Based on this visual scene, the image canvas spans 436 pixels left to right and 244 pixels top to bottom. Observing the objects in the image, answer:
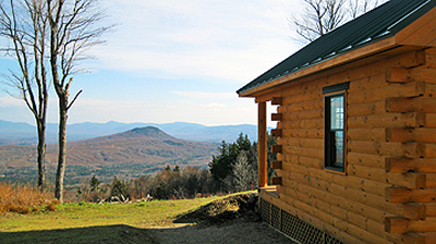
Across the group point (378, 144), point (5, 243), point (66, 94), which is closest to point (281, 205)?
point (378, 144)

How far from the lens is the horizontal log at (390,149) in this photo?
4418 mm

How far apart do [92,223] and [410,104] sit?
10078 mm

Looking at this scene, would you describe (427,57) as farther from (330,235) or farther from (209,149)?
(209,149)

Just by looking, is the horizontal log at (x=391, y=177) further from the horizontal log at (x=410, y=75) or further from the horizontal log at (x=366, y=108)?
the horizontal log at (x=410, y=75)

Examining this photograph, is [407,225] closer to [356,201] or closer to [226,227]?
[356,201]

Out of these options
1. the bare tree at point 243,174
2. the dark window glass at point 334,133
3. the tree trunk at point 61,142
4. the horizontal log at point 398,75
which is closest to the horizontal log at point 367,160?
the dark window glass at point 334,133

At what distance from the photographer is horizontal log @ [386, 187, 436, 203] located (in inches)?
178

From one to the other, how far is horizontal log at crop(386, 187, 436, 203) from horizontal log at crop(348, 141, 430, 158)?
0.48 meters

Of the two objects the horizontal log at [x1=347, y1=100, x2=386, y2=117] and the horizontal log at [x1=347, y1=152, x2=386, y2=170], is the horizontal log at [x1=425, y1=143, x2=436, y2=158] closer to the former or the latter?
the horizontal log at [x1=347, y1=152, x2=386, y2=170]

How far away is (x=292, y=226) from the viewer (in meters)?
8.17

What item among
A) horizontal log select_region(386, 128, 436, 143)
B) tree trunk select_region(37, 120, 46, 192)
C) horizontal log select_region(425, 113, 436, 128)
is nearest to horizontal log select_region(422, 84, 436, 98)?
horizontal log select_region(425, 113, 436, 128)

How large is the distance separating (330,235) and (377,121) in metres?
2.53

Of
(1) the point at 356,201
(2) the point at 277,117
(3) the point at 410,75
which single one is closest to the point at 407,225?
(1) the point at 356,201

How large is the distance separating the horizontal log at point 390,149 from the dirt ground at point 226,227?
3.37 meters
